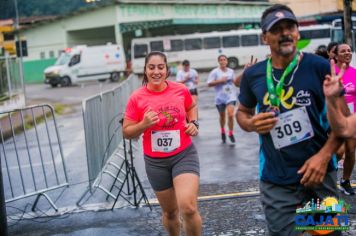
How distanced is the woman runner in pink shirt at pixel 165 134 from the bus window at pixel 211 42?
127ft

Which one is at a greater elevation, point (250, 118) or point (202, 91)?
point (250, 118)

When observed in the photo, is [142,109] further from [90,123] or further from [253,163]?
[253,163]

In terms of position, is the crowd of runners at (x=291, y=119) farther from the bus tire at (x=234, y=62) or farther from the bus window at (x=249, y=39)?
the bus window at (x=249, y=39)

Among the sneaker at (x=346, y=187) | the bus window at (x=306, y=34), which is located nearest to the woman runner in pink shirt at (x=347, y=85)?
the sneaker at (x=346, y=187)

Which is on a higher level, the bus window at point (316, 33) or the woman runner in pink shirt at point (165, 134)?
the bus window at point (316, 33)

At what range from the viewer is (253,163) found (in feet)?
30.2

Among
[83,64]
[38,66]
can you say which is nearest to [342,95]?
[83,64]

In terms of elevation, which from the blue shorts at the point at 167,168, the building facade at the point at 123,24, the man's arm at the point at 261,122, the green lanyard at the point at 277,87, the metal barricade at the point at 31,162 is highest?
the building facade at the point at 123,24

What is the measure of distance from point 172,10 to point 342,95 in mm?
44715

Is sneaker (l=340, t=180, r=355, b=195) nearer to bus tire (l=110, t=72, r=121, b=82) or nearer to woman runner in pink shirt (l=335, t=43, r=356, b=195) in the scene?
woman runner in pink shirt (l=335, t=43, r=356, b=195)

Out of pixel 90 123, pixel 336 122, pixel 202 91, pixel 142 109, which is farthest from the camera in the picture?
pixel 202 91

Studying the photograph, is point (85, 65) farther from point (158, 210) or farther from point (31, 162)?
point (158, 210)

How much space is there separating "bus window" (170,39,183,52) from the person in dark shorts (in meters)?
40.0

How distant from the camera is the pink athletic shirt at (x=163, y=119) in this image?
4.82 metres
